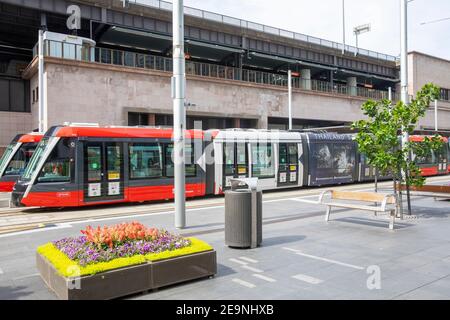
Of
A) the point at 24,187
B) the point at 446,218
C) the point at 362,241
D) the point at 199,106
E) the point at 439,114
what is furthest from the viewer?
the point at 439,114

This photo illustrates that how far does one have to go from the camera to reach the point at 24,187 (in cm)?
1348

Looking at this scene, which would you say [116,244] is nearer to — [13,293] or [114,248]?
[114,248]

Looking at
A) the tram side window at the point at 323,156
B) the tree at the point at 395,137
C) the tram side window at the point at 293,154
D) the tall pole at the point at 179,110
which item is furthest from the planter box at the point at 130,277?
the tram side window at the point at 323,156

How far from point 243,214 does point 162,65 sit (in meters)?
28.4

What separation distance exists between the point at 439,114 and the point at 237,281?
65.5 m

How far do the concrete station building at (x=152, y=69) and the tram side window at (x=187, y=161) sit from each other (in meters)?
15.9

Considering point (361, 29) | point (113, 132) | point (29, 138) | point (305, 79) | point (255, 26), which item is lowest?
point (113, 132)

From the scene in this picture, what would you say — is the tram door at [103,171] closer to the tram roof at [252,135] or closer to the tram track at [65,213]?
the tram track at [65,213]

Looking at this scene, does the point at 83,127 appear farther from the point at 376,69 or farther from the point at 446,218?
the point at 376,69

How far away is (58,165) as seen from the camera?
45.3ft

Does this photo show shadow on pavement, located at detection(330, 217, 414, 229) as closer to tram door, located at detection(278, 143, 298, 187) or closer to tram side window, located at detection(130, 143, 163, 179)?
tram side window, located at detection(130, 143, 163, 179)

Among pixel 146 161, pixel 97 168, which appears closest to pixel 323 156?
pixel 146 161

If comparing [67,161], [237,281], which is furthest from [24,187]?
[237,281]

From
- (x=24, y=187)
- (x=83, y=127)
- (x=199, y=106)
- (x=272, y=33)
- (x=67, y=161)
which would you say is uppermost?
(x=272, y=33)
